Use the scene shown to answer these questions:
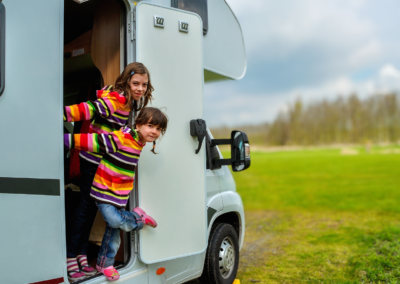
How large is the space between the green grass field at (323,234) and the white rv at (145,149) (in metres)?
1.27

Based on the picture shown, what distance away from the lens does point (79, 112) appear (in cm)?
214

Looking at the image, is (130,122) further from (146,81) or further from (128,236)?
(128,236)

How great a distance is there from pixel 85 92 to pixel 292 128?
5456 cm

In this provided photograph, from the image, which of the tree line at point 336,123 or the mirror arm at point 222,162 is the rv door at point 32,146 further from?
the tree line at point 336,123

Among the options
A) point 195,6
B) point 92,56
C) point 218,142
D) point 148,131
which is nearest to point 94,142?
point 148,131

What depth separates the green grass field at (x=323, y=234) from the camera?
13.7ft

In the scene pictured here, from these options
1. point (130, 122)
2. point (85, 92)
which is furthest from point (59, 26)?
point (85, 92)

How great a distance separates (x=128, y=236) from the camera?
Result: 2.50m

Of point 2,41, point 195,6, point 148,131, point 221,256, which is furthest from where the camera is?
point 221,256

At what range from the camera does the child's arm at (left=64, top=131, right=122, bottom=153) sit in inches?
81.4

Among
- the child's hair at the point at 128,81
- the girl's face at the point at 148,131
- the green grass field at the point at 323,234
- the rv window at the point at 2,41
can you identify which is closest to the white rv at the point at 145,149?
the rv window at the point at 2,41

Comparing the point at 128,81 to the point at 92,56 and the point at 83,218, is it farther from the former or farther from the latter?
the point at 83,218

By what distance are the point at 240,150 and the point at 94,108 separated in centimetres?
151

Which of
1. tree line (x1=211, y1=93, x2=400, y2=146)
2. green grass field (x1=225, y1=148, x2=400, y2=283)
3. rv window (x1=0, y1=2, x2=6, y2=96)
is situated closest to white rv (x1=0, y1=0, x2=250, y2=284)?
rv window (x1=0, y1=2, x2=6, y2=96)
